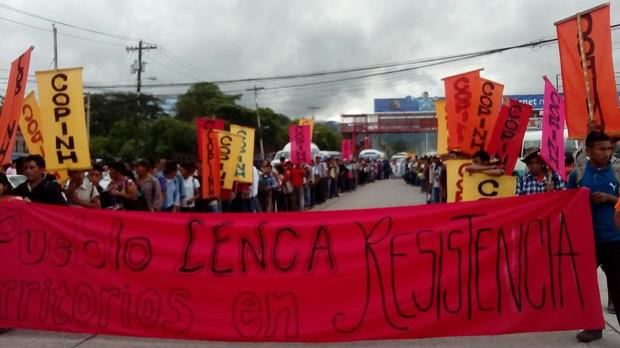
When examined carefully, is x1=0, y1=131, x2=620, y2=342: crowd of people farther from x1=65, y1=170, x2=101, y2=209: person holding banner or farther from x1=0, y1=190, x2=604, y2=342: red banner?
x1=0, y1=190, x2=604, y2=342: red banner

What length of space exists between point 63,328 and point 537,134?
18.6m

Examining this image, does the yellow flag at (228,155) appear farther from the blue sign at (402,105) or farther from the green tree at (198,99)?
the blue sign at (402,105)

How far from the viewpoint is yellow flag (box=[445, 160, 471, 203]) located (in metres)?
7.09

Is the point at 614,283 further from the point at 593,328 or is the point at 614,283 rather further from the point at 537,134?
the point at 537,134

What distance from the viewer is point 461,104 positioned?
8.27 meters

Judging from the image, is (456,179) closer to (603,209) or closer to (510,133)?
(510,133)

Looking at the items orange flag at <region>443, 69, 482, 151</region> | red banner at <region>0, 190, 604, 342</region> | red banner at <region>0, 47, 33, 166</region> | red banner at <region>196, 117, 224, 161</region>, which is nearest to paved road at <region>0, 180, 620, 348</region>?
red banner at <region>0, 190, 604, 342</region>

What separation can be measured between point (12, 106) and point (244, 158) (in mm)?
5285

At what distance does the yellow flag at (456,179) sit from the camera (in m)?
7.09

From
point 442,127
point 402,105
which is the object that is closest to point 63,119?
point 442,127

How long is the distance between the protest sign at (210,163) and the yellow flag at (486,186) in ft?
15.5

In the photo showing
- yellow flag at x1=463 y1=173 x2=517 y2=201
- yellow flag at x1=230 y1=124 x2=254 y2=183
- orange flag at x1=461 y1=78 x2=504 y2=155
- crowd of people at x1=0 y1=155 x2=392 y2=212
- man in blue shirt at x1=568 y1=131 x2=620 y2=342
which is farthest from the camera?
yellow flag at x1=230 y1=124 x2=254 y2=183

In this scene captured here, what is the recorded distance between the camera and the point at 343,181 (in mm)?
28266

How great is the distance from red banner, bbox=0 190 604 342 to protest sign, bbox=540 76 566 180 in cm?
119
